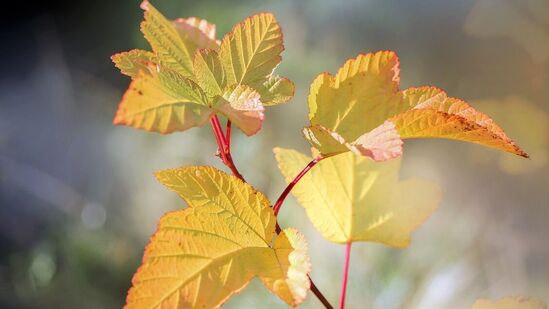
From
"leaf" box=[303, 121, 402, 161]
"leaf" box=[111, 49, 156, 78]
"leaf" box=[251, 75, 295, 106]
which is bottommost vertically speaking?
"leaf" box=[303, 121, 402, 161]

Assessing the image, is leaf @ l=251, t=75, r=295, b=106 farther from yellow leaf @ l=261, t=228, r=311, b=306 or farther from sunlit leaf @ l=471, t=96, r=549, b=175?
sunlit leaf @ l=471, t=96, r=549, b=175

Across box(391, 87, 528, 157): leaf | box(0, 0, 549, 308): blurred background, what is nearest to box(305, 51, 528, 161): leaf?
box(391, 87, 528, 157): leaf

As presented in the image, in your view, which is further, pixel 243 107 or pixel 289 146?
pixel 289 146

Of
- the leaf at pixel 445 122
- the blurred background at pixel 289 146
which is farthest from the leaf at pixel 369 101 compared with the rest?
the blurred background at pixel 289 146

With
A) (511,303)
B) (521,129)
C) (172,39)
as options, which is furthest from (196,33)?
(521,129)

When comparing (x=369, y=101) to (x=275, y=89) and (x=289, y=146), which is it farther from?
(x=289, y=146)

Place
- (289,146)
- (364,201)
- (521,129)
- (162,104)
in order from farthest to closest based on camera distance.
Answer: (289,146)
(521,129)
(364,201)
(162,104)

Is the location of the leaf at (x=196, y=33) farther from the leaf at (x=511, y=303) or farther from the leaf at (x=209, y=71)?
the leaf at (x=511, y=303)
